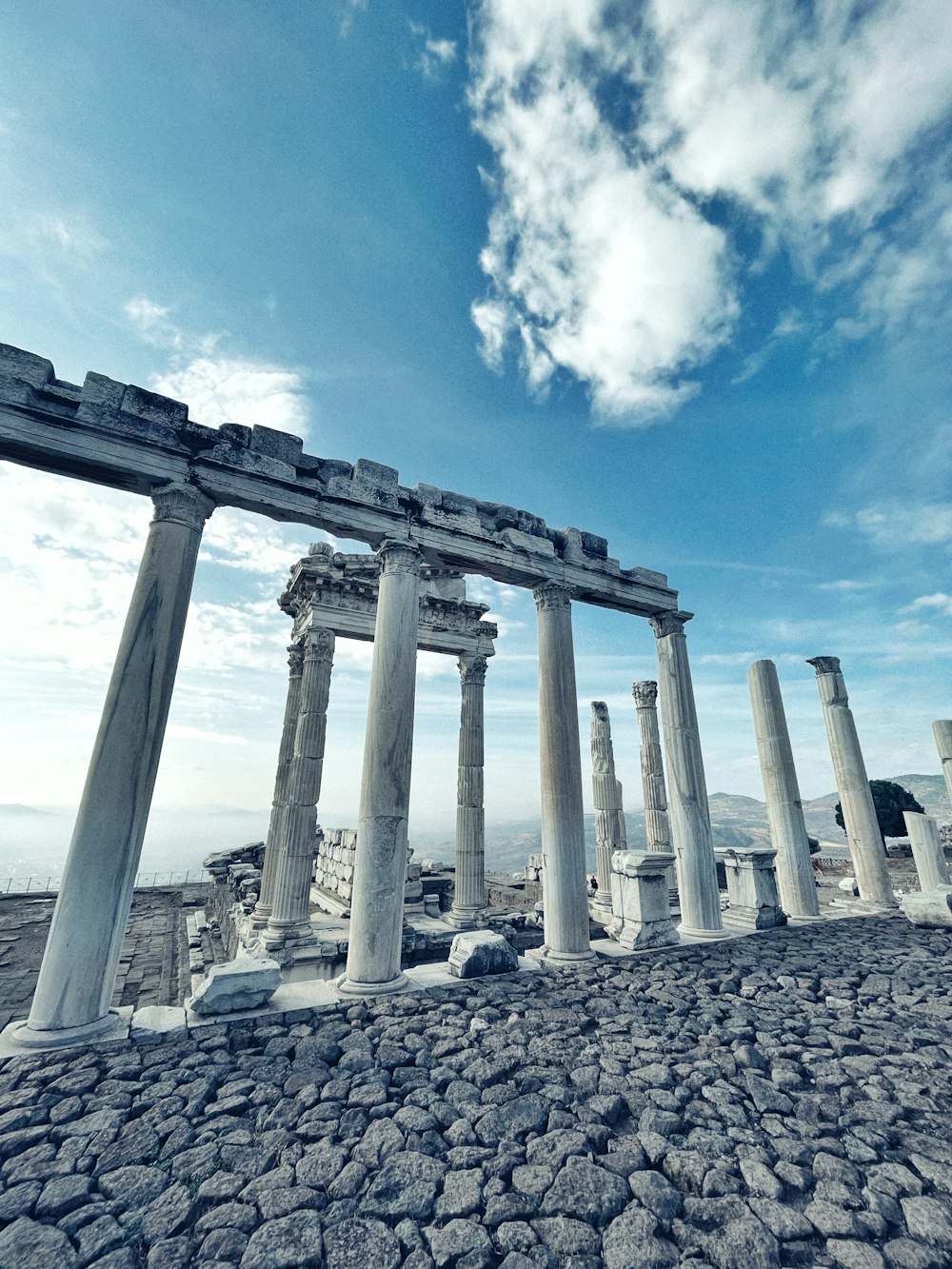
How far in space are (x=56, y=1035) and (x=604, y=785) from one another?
17.1 metres

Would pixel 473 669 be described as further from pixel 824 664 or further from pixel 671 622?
pixel 824 664

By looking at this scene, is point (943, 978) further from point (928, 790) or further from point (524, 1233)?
point (928, 790)

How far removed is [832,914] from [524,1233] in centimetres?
1374

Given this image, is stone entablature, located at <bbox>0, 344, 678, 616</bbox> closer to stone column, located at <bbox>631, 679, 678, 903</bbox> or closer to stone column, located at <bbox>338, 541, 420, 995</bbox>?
stone column, located at <bbox>338, 541, 420, 995</bbox>

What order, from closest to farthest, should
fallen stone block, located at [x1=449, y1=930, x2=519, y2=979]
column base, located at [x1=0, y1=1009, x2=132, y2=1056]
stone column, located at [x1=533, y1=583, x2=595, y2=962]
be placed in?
column base, located at [x1=0, y1=1009, x2=132, y2=1056] < fallen stone block, located at [x1=449, y1=930, x2=519, y2=979] < stone column, located at [x1=533, y1=583, x2=595, y2=962]

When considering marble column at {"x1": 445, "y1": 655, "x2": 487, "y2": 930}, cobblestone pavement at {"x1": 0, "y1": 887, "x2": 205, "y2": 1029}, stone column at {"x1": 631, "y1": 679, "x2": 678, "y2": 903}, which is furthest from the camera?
stone column at {"x1": 631, "y1": 679, "x2": 678, "y2": 903}

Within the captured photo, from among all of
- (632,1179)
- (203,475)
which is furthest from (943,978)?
(203,475)

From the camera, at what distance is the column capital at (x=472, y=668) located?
16.5 meters

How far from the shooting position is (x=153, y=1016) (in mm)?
5914

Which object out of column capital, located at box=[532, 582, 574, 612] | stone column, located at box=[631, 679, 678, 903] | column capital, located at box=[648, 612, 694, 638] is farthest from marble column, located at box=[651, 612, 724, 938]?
stone column, located at box=[631, 679, 678, 903]

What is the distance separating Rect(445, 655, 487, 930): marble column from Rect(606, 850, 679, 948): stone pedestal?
5.64 m

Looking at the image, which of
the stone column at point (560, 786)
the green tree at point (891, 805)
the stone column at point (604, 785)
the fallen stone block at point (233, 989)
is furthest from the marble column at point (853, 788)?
the green tree at point (891, 805)

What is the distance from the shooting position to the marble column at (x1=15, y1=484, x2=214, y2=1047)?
5602 mm

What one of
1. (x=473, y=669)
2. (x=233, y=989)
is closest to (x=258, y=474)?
(x=233, y=989)
